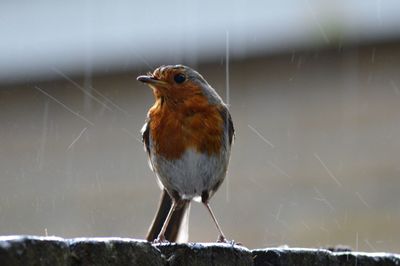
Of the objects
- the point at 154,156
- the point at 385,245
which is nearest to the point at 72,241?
the point at 154,156

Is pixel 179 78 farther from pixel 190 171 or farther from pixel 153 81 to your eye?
pixel 190 171

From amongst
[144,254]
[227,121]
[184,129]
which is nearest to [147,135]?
[184,129]

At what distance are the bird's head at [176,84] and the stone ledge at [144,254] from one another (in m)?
1.26

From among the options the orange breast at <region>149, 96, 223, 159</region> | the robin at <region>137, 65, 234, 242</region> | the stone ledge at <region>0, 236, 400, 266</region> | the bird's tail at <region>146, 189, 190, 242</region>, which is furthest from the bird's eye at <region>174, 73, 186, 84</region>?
the stone ledge at <region>0, 236, 400, 266</region>

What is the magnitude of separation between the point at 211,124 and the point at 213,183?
28 cm

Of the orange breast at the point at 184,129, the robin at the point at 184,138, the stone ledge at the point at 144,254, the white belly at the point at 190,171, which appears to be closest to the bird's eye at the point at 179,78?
the robin at the point at 184,138

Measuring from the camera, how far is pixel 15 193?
292 inches

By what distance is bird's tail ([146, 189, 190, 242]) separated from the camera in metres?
3.54

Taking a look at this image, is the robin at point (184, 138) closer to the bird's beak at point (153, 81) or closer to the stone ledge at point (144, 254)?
the bird's beak at point (153, 81)

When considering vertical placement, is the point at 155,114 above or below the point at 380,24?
below

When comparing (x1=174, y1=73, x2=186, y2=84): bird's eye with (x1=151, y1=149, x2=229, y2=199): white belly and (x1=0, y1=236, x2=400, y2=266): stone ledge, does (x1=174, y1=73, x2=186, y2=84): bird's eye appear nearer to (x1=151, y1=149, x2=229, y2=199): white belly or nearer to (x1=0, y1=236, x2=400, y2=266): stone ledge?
(x1=151, y1=149, x2=229, y2=199): white belly

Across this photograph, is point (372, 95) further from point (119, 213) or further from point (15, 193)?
point (15, 193)

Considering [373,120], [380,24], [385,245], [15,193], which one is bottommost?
[385,245]

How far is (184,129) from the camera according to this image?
10.9ft
